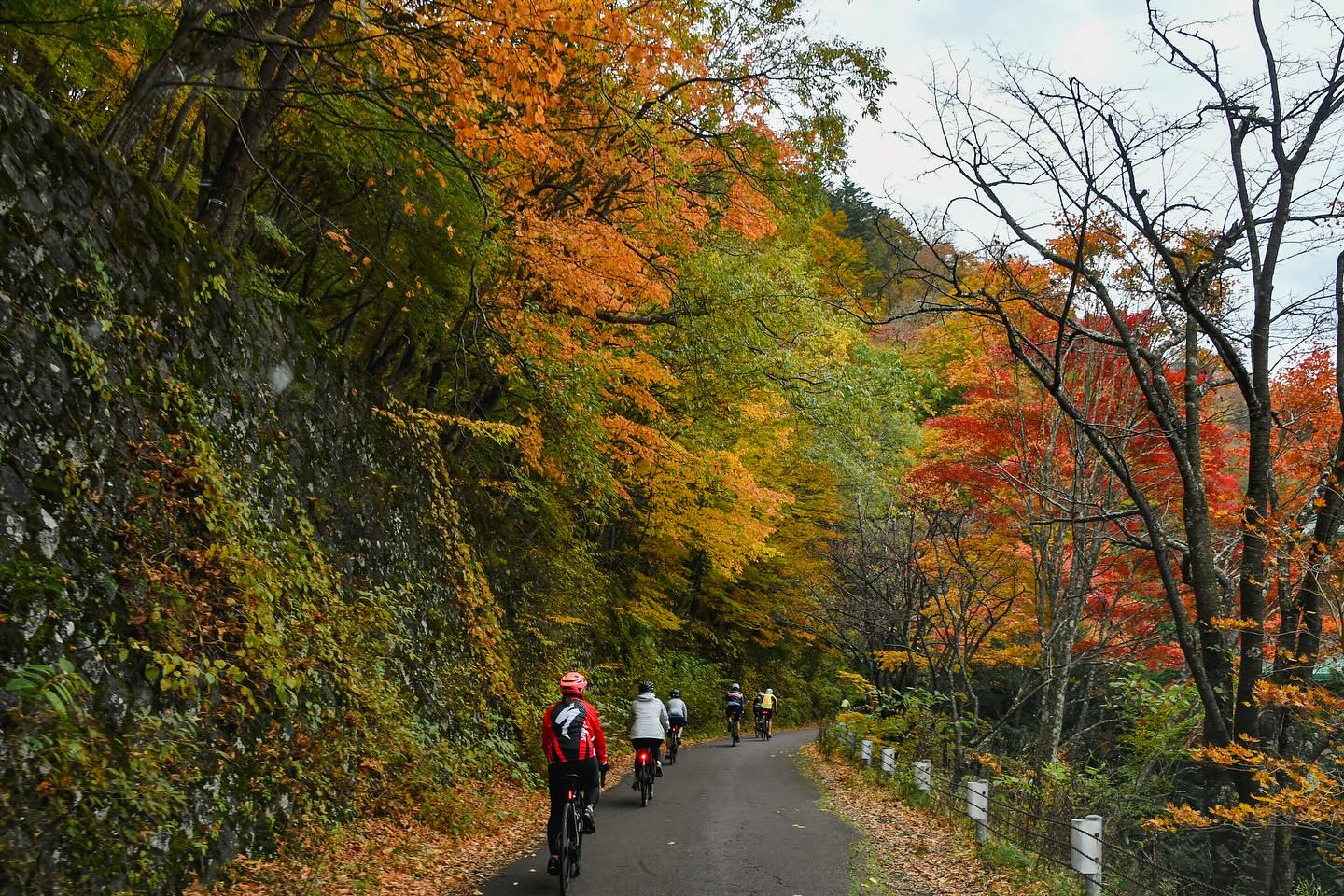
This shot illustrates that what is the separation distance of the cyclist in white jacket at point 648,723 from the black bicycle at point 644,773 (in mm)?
84

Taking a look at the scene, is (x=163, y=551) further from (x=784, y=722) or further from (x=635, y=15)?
(x=784, y=722)

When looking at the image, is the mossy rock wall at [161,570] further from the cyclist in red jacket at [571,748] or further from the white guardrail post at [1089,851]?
the white guardrail post at [1089,851]

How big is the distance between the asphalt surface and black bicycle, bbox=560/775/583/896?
0.15 meters

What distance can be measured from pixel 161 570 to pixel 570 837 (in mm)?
3849

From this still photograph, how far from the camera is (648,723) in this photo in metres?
12.2

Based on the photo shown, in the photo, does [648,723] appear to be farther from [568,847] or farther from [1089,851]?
[1089,851]

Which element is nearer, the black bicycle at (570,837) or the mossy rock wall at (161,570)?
the mossy rock wall at (161,570)

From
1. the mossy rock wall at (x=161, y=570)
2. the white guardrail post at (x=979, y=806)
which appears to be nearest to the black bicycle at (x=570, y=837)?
the mossy rock wall at (x=161, y=570)

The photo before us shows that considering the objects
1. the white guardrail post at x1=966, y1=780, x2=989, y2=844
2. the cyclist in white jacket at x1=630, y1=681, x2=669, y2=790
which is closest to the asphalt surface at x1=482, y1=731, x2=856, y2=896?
the cyclist in white jacket at x1=630, y1=681, x2=669, y2=790

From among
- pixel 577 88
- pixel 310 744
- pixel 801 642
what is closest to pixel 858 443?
pixel 577 88

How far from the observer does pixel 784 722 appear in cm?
3359

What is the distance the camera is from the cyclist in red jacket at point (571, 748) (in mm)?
7352

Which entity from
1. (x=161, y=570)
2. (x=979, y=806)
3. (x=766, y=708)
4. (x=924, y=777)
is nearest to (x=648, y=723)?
(x=924, y=777)

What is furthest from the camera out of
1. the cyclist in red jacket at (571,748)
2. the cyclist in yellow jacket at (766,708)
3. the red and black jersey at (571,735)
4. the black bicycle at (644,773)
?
the cyclist in yellow jacket at (766,708)
